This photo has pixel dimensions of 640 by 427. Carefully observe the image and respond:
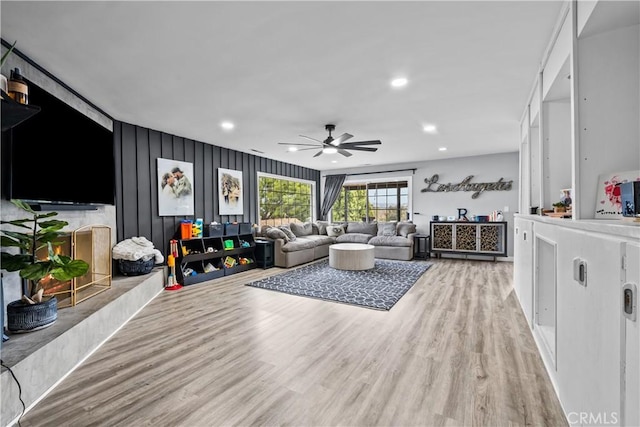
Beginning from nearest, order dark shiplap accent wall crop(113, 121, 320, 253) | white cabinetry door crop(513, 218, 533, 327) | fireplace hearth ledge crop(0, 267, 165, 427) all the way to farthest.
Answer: fireplace hearth ledge crop(0, 267, 165, 427), white cabinetry door crop(513, 218, 533, 327), dark shiplap accent wall crop(113, 121, 320, 253)

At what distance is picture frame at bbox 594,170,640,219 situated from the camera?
1.50m

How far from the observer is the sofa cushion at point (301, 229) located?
7136 mm

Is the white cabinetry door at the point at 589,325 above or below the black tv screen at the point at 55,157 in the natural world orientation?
below

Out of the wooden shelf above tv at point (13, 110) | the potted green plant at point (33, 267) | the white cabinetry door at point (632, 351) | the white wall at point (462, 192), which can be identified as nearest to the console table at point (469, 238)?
the white wall at point (462, 192)

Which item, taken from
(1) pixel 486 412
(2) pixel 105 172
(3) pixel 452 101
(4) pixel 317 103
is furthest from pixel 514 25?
(2) pixel 105 172

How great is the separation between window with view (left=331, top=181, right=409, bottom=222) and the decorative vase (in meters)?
7.14

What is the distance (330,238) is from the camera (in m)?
7.29

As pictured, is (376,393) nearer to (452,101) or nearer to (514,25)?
(514,25)

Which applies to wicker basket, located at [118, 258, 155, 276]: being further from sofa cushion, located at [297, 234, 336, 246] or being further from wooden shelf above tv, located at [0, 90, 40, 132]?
sofa cushion, located at [297, 234, 336, 246]

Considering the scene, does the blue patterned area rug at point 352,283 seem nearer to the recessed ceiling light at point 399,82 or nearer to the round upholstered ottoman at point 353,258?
the round upholstered ottoman at point 353,258

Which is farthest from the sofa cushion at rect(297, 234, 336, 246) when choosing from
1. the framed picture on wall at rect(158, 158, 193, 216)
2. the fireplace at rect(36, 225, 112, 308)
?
the fireplace at rect(36, 225, 112, 308)

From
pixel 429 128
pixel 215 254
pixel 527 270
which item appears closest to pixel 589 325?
pixel 527 270

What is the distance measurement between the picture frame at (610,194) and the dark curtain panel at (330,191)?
7.04m

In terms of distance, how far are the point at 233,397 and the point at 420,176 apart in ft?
22.6
